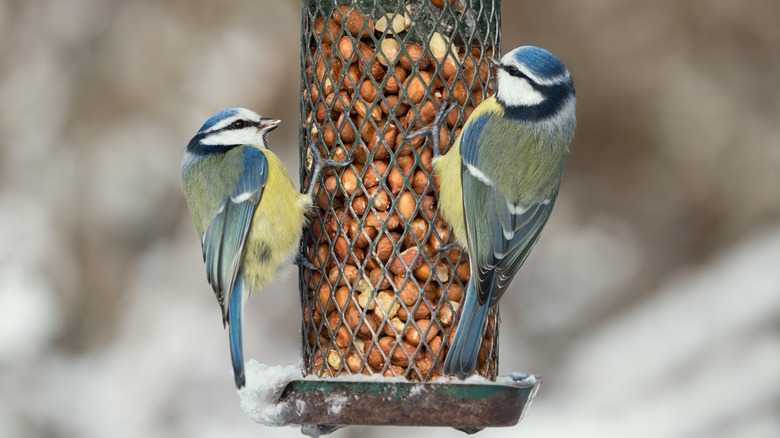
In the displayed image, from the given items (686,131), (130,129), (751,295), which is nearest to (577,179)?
(686,131)

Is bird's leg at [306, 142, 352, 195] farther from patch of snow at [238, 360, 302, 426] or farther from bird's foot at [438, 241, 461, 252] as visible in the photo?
patch of snow at [238, 360, 302, 426]

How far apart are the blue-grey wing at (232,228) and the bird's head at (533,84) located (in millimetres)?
674

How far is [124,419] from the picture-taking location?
16.9 feet

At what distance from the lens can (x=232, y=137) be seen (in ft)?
12.3

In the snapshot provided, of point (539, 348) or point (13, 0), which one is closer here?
point (539, 348)

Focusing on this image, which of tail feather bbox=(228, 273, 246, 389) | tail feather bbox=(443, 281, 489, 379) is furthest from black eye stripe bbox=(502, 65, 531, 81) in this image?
tail feather bbox=(228, 273, 246, 389)

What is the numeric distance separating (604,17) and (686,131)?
1.72 feet

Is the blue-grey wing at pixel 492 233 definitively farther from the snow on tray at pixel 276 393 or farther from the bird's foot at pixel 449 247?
the snow on tray at pixel 276 393

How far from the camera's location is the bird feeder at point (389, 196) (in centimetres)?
354

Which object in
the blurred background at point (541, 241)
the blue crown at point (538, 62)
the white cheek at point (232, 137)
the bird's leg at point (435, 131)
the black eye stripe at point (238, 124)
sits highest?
the blue crown at point (538, 62)

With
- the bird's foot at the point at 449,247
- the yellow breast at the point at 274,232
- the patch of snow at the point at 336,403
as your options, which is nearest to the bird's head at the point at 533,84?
the bird's foot at the point at 449,247

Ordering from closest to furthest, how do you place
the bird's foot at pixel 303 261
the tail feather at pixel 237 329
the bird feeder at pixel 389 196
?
1. the tail feather at pixel 237 329
2. the bird feeder at pixel 389 196
3. the bird's foot at pixel 303 261

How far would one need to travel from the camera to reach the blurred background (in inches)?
199

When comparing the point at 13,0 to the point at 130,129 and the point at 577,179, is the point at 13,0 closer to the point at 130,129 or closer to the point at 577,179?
the point at 130,129
